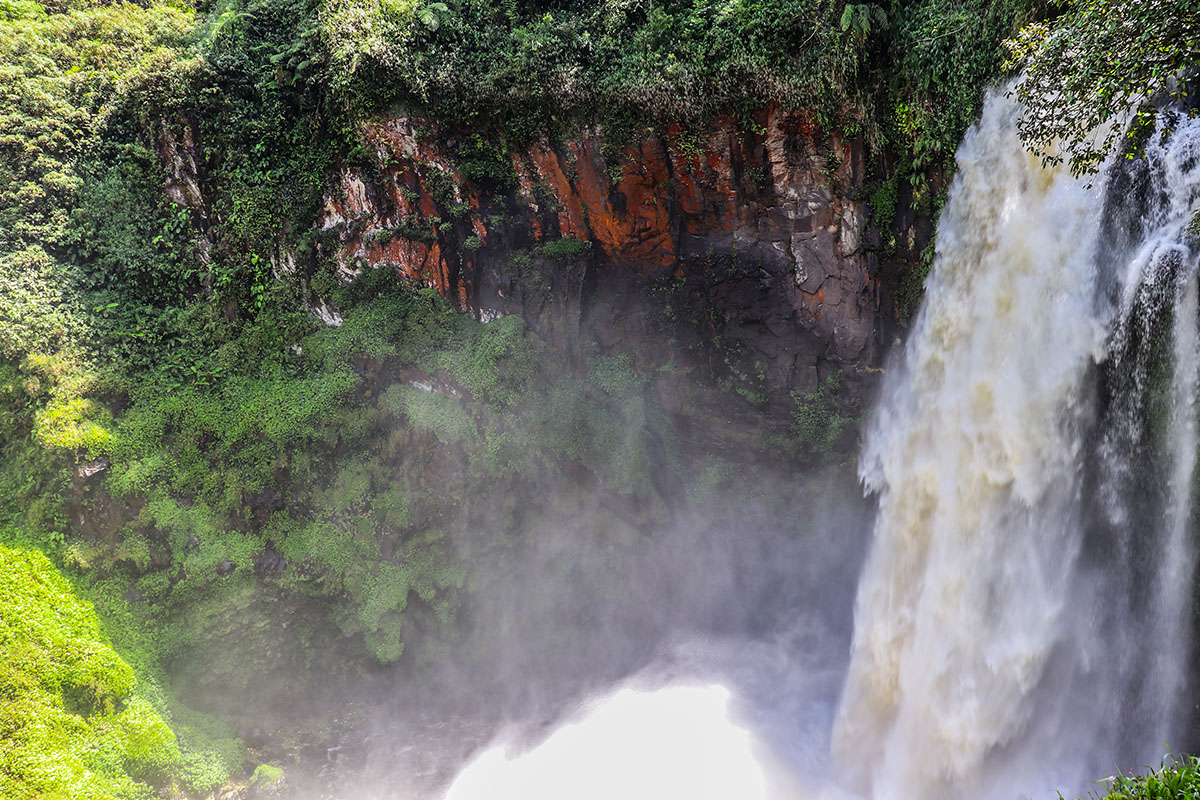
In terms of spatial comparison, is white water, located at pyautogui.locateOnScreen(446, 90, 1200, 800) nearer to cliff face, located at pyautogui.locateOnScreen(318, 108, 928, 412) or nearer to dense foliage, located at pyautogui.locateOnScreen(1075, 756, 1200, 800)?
cliff face, located at pyautogui.locateOnScreen(318, 108, 928, 412)

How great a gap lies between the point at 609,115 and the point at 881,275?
18.0 feet

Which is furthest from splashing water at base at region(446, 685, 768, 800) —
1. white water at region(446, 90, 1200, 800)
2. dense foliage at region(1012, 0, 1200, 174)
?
dense foliage at region(1012, 0, 1200, 174)

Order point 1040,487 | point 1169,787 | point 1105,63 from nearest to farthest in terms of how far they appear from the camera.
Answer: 1. point 1169,787
2. point 1105,63
3. point 1040,487

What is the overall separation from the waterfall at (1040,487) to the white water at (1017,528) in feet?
0.08

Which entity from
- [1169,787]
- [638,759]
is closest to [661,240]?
[638,759]

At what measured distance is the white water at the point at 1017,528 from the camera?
22.5 feet

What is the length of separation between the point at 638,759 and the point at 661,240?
942cm

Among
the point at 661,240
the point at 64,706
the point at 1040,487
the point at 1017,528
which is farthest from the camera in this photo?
the point at 661,240

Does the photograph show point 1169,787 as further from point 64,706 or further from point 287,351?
point 287,351

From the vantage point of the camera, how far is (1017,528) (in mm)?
8180

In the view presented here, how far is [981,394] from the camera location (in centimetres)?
862

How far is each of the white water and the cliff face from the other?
1790 mm

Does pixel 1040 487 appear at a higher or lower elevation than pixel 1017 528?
higher

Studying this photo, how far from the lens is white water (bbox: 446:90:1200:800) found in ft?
22.5
